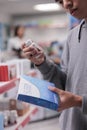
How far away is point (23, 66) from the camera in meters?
2.40

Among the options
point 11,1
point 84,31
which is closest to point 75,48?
point 84,31

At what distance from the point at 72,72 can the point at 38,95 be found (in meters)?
0.25

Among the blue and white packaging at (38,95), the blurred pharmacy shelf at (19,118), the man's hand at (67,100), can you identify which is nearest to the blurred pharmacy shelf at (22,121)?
the blurred pharmacy shelf at (19,118)

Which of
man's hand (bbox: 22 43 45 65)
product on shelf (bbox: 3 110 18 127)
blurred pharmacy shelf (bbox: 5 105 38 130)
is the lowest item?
blurred pharmacy shelf (bbox: 5 105 38 130)

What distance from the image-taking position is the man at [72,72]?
1.00m

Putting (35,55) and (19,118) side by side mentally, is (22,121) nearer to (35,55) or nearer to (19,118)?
(19,118)

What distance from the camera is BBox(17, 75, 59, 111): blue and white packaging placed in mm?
981

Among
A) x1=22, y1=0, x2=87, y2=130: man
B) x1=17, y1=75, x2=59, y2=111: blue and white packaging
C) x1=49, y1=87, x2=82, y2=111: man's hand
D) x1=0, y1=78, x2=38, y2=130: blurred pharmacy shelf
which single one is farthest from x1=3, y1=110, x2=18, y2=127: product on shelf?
x1=49, y1=87, x2=82, y2=111: man's hand

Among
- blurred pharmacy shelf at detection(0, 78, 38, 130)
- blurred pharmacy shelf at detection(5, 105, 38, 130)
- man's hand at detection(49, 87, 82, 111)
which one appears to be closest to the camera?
man's hand at detection(49, 87, 82, 111)

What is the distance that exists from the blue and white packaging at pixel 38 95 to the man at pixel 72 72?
0.03 m

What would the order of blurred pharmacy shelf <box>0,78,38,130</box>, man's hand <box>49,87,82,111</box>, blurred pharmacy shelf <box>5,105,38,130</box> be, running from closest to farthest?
man's hand <box>49,87,82,111</box> → blurred pharmacy shelf <box>0,78,38,130</box> → blurred pharmacy shelf <box>5,105,38,130</box>

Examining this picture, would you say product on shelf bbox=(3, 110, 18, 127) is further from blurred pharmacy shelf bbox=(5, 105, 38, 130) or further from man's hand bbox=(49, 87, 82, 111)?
man's hand bbox=(49, 87, 82, 111)

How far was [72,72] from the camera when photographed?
3.95 feet

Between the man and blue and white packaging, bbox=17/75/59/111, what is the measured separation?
3 cm
